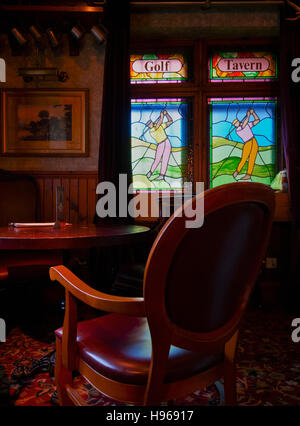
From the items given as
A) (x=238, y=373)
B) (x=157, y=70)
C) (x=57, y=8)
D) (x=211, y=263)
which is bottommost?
(x=238, y=373)

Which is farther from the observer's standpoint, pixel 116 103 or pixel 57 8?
pixel 116 103

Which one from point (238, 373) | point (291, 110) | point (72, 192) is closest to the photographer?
point (238, 373)

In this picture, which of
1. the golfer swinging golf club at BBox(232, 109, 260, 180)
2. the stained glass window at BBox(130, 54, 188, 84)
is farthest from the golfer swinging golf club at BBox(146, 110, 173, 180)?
the golfer swinging golf club at BBox(232, 109, 260, 180)

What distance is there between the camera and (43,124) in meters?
3.33

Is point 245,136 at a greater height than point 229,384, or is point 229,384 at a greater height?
point 245,136

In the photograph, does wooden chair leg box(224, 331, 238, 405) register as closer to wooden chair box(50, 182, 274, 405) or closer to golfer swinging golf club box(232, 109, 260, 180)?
wooden chair box(50, 182, 274, 405)

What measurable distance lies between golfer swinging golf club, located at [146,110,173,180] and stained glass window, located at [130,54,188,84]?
39cm

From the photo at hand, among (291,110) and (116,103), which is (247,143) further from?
(116,103)

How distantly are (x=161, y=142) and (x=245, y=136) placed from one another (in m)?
0.97

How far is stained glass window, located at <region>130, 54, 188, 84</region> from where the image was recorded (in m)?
3.42

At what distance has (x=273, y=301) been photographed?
312 cm

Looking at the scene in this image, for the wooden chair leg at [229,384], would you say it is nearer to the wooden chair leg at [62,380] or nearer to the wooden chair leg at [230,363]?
the wooden chair leg at [230,363]

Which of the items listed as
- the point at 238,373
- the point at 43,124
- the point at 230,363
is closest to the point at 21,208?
the point at 43,124

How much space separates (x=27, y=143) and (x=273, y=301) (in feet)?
10.4
